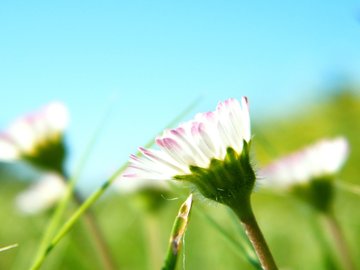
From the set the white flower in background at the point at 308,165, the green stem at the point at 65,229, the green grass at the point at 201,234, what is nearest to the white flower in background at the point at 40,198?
the green grass at the point at 201,234

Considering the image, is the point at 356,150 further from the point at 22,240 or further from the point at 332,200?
the point at 332,200

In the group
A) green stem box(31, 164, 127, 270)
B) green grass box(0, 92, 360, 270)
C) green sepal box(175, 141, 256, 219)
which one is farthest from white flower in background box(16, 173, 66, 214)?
green sepal box(175, 141, 256, 219)

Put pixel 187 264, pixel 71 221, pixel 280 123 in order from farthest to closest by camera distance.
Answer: pixel 280 123 < pixel 187 264 < pixel 71 221

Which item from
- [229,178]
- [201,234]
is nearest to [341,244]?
[229,178]

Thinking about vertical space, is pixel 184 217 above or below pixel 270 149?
above

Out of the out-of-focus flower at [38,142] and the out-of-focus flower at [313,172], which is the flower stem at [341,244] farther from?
the out-of-focus flower at [38,142]

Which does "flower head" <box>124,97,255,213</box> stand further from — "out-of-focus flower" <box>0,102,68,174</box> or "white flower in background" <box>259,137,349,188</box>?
"out-of-focus flower" <box>0,102,68,174</box>

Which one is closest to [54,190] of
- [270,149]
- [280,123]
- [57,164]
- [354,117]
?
[57,164]
